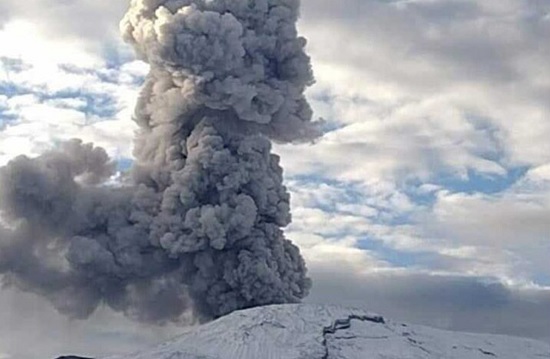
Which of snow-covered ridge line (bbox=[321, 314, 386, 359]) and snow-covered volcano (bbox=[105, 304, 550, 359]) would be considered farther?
snow-covered ridge line (bbox=[321, 314, 386, 359])

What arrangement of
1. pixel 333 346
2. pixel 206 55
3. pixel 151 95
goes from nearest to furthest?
pixel 333 346, pixel 206 55, pixel 151 95

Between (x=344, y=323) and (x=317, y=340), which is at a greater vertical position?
(x=344, y=323)

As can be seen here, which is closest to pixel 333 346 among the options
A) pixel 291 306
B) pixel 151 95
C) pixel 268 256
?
pixel 291 306

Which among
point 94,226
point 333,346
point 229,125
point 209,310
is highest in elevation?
point 229,125

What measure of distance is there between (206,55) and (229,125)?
13.0 ft

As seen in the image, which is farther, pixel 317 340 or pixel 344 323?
pixel 344 323

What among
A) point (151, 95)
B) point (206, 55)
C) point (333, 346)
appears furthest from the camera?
point (151, 95)

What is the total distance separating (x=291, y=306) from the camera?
112 ft

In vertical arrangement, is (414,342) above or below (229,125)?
below

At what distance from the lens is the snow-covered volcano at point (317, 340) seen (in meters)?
31.8

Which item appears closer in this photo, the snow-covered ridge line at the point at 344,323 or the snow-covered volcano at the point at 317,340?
the snow-covered volcano at the point at 317,340

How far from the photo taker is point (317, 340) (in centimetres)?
3219

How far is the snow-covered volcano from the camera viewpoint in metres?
31.8

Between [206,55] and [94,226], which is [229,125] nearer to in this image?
[206,55]
